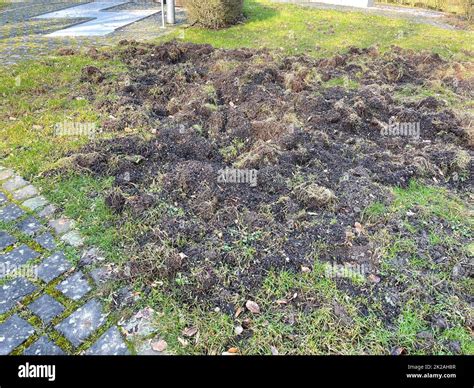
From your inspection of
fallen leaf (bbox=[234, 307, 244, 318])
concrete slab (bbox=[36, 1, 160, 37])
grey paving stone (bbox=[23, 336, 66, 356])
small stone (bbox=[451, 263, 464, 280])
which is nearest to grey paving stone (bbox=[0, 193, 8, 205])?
grey paving stone (bbox=[23, 336, 66, 356])

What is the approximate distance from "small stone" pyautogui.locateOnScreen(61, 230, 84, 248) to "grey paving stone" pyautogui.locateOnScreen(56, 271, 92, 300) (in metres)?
0.34

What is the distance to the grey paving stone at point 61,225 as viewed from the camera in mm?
Answer: 3221

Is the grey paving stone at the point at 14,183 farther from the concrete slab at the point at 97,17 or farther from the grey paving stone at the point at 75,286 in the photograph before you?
the concrete slab at the point at 97,17

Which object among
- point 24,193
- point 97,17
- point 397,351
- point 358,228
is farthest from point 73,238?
point 97,17

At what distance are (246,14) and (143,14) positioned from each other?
3.27m

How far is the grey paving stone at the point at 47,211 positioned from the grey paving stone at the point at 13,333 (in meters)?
1.13

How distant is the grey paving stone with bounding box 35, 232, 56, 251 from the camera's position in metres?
3.06

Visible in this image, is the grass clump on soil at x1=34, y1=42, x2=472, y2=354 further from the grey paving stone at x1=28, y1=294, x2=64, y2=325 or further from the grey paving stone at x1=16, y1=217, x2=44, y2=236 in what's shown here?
the grey paving stone at x1=16, y1=217, x2=44, y2=236

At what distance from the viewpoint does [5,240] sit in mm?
3127

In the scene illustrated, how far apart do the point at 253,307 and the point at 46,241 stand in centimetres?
188

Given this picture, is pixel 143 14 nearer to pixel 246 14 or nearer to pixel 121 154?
pixel 246 14

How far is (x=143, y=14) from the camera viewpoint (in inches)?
451

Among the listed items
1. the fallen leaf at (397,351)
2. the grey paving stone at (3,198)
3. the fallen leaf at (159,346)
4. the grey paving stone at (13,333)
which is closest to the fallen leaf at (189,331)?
the fallen leaf at (159,346)
